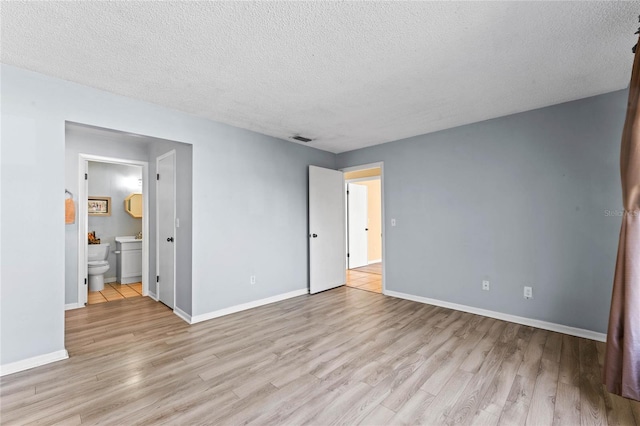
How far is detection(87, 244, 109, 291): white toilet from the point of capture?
4672 millimetres

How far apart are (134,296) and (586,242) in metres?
5.89

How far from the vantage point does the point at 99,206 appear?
5379 millimetres

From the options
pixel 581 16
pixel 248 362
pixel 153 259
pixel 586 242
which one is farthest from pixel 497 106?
pixel 153 259

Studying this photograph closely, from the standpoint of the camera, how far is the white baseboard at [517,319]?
284 centimetres

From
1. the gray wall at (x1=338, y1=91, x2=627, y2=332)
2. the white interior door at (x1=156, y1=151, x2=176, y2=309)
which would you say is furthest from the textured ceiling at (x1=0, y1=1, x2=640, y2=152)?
the white interior door at (x1=156, y1=151, x2=176, y2=309)

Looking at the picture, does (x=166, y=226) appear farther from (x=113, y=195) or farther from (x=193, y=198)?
(x=113, y=195)

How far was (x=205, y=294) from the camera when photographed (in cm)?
342

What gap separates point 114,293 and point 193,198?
2.70 meters

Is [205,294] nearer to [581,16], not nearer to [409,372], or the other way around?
[409,372]

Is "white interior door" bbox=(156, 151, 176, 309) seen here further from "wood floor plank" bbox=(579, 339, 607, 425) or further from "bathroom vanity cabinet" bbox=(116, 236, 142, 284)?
"wood floor plank" bbox=(579, 339, 607, 425)

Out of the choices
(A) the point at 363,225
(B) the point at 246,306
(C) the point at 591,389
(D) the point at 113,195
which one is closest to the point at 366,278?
(A) the point at 363,225

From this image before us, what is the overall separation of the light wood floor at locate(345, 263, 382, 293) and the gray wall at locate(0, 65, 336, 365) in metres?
1.12

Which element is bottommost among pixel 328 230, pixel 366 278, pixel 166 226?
pixel 366 278

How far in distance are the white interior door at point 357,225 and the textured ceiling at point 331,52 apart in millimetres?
3748
